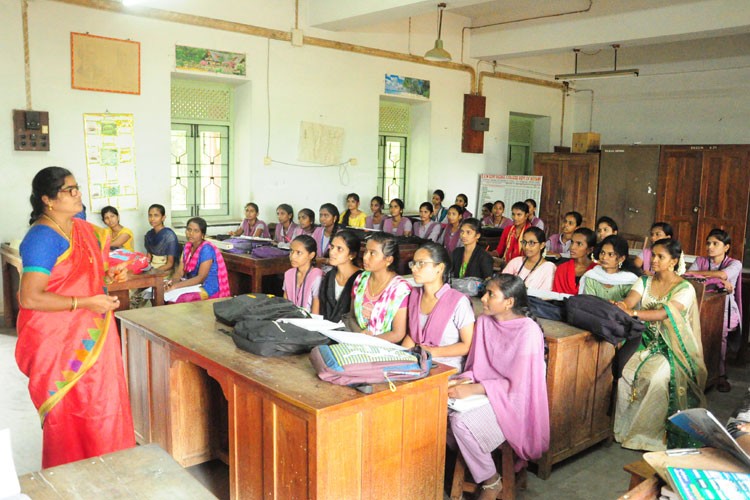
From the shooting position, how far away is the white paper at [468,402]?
9.53ft

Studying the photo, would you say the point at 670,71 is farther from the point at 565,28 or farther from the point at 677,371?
the point at 677,371

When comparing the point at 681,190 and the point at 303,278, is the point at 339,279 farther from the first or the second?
the point at 681,190

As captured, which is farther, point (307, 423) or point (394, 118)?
point (394, 118)

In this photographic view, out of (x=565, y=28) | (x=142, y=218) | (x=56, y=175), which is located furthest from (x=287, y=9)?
(x=56, y=175)

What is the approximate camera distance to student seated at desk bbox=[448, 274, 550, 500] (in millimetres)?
2934

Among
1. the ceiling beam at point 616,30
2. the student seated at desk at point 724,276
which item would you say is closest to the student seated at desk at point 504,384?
the student seated at desk at point 724,276

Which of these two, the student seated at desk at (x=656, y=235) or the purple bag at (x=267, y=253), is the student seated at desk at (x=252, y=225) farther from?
the student seated at desk at (x=656, y=235)

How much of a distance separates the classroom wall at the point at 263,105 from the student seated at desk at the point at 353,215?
366 mm

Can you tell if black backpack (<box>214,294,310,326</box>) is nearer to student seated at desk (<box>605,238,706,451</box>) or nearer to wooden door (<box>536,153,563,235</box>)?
student seated at desk (<box>605,238,706,451</box>)

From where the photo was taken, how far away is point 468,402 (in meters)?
2.97

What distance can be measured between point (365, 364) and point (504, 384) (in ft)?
3.27

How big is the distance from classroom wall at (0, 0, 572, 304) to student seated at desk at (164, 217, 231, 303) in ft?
7.32

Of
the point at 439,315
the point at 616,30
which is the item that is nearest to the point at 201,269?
the point at 439,315

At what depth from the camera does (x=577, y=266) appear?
514cm
